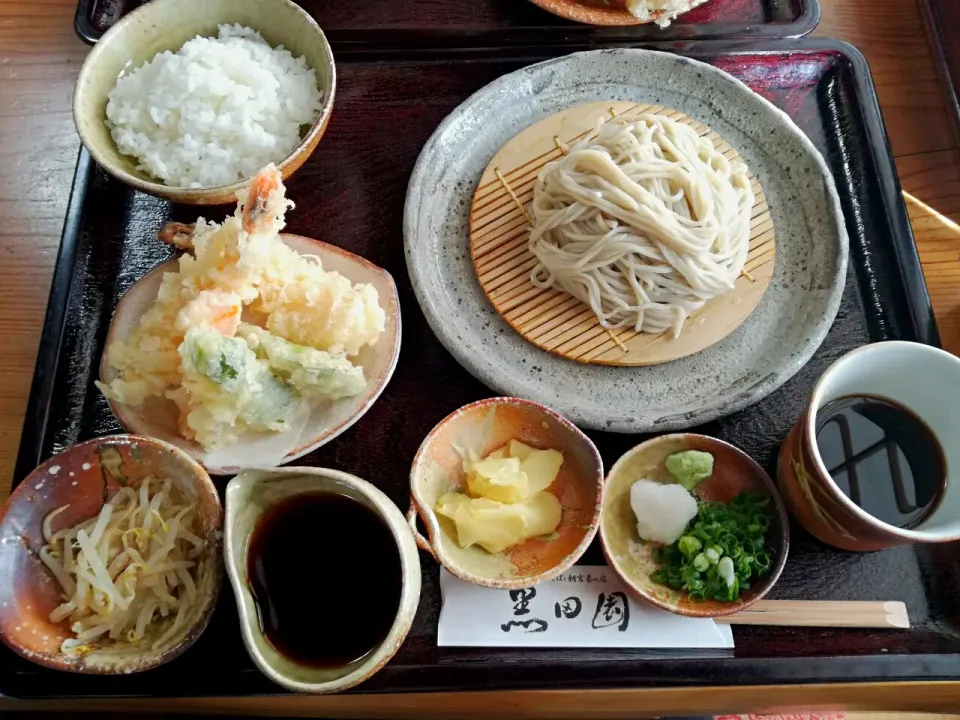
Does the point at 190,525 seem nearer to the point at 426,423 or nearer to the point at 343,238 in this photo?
the point at 426,423

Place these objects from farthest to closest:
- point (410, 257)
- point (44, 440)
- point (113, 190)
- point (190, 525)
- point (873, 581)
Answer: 1. point (113, 190)
2. point (410, 257)
3. point (44, 440)
4. point (873, 581)
5. point (190, 525)

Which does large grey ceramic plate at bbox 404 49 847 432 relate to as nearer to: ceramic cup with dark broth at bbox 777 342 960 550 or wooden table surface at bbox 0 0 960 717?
ceramic cup with dark broth at bbox 777 342 960 550

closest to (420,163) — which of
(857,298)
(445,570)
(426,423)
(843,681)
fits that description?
(426,423)

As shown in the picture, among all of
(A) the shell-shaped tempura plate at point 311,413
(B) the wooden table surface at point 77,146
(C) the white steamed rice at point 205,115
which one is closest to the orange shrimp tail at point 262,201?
(A) the shell-shaped tempura plate at point 311,413

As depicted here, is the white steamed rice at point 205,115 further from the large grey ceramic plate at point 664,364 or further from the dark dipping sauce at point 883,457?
the dark dipping sauce at point 883,457

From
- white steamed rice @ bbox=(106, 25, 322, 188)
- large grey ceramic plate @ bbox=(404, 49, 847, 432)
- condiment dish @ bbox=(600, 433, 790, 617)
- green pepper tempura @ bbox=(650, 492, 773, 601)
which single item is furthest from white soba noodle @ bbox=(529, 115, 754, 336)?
white steamed rice @ bbox=(106, 25, 322, 188)

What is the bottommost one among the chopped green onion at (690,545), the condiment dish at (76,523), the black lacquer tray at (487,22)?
the condiment dish at (76,523)
